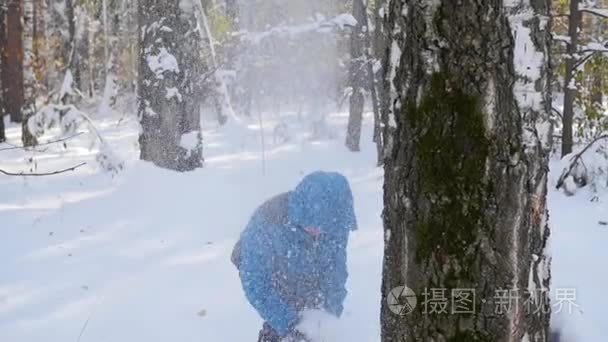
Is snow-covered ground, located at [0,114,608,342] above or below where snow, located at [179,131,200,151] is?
below

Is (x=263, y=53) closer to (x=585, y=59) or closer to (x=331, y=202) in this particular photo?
(x=585, y=59)

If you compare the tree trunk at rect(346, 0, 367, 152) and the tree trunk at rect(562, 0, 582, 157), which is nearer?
the tree trunk at rect(562, 0, 582, 157)

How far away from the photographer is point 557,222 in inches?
236

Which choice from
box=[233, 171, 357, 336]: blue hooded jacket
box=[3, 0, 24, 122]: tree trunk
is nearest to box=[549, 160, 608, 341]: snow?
box=[233, 171, 357, 336]: blue hooded jacket

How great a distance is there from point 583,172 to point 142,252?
15.4 feet

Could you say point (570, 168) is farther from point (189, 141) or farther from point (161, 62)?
point (161, 62)

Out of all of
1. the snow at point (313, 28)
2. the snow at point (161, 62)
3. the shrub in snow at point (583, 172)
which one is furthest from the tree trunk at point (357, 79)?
the shrub in snow at point (583, 172)

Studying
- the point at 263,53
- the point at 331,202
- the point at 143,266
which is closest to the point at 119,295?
the point at 143,266

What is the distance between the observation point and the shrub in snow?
698 centimetres

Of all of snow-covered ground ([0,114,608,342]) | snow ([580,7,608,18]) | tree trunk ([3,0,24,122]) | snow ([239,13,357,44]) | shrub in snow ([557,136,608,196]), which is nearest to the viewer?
snow-covered ground ([0,114,608,342])

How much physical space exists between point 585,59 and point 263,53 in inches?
319

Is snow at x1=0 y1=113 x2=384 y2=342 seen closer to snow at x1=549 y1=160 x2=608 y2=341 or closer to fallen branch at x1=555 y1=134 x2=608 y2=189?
snow at x1=549 y1=160 x2=608 y2=341

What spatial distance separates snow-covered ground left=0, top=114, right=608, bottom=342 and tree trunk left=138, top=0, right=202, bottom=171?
1.14 feet

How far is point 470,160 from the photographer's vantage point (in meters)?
1.65
